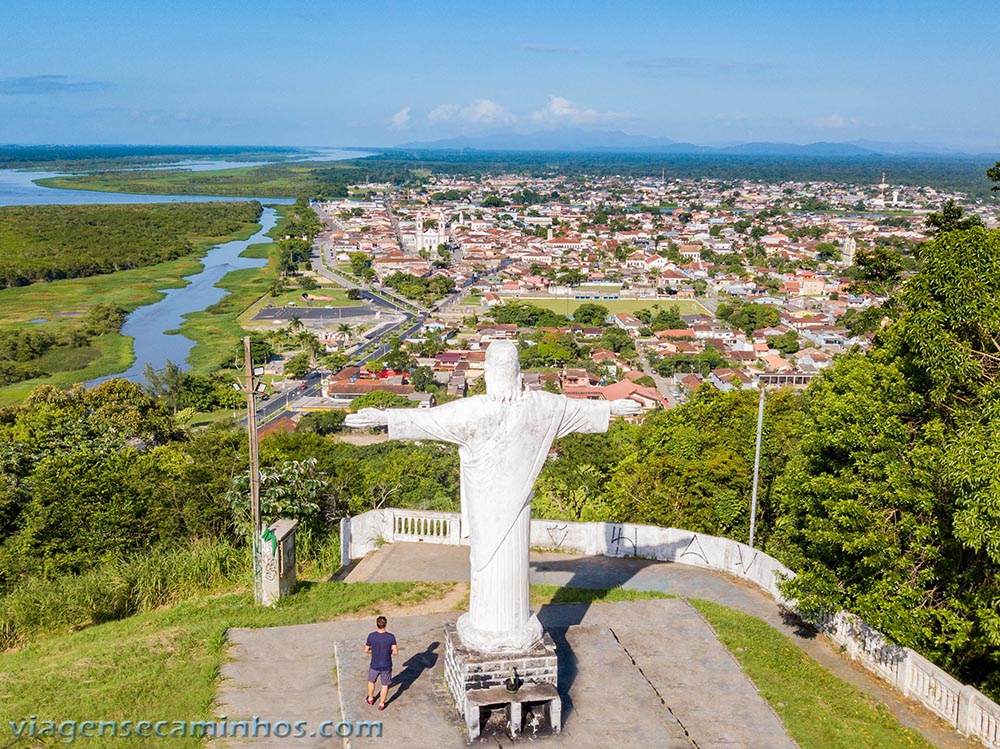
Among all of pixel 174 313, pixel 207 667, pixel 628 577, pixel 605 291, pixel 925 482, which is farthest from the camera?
pixel 605 291

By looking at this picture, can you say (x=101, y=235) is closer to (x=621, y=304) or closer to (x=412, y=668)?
(x=621, y=304)

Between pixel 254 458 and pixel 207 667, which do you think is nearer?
pixel 207 667

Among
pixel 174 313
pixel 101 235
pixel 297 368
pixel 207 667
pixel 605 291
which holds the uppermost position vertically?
pixel 207 667

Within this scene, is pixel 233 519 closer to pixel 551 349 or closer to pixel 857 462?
pixel 857 462

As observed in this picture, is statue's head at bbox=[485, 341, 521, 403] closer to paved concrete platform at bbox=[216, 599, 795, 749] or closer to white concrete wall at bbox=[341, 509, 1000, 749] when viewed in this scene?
paved concrete platform at bbox=[216, 599, 795, 749]

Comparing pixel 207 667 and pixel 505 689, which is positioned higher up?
pixel 505 689

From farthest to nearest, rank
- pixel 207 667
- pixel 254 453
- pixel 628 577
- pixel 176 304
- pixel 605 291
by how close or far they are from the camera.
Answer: pixel 605 291
pixel 176 304
pixel 628 577
pixel 254 453
pixel 207 667

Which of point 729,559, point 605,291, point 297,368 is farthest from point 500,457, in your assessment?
point 605,291

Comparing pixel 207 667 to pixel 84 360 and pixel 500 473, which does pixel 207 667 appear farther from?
pixel 84 360
